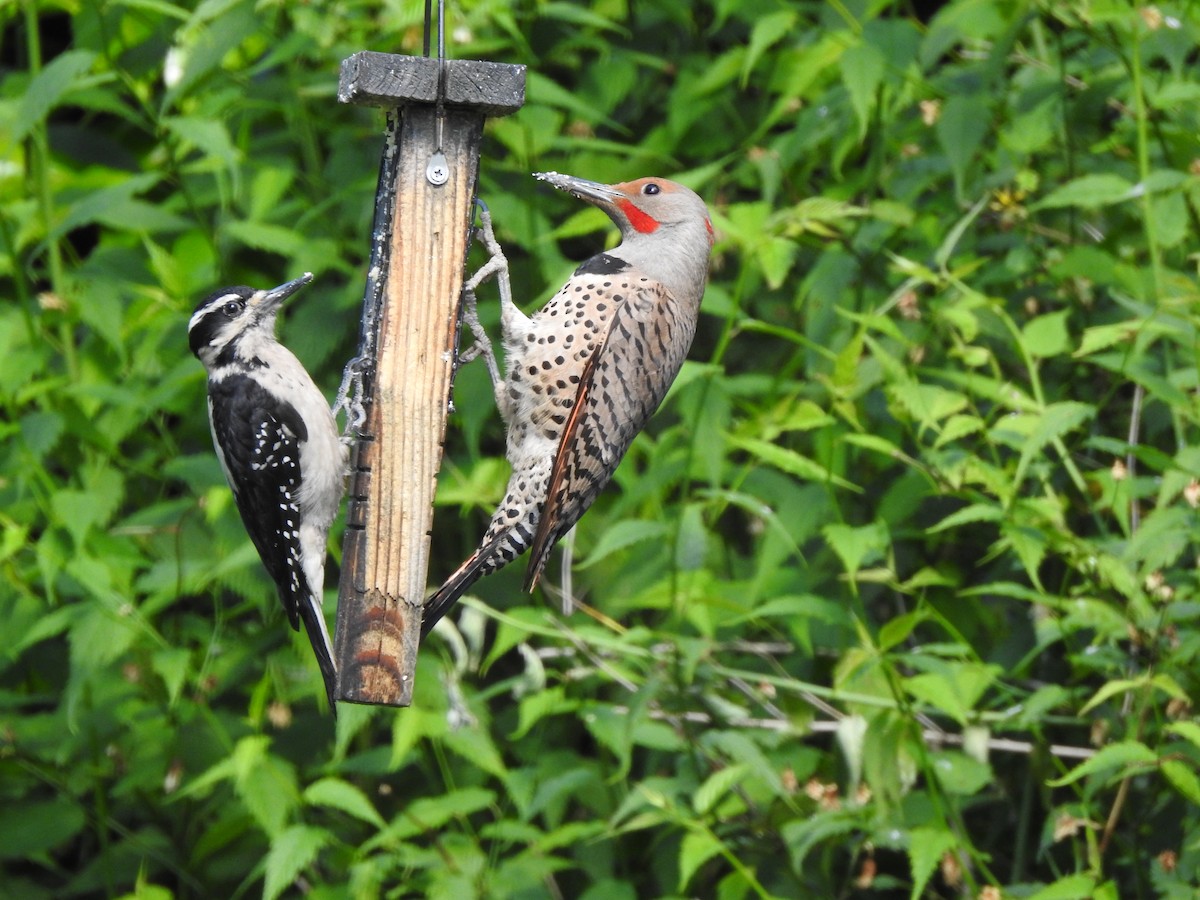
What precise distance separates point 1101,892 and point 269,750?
7.00 ft

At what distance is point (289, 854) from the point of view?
12.1 ft

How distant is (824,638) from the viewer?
167 inches

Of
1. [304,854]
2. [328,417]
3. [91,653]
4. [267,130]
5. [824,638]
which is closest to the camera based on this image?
[328,417]

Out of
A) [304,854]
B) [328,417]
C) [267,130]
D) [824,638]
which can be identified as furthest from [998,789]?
[267,130]

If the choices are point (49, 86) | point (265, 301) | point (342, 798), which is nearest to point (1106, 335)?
point (265, 301)

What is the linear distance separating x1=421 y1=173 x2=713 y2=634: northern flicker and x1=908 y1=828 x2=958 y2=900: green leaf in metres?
1.22

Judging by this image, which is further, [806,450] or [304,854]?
[806,450]

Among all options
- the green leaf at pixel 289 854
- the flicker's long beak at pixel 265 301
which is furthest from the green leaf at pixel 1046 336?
the green leaf at pixel 289 854

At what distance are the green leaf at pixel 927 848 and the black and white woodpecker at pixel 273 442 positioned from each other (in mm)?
1392

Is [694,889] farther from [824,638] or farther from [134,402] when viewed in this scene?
[134,402]

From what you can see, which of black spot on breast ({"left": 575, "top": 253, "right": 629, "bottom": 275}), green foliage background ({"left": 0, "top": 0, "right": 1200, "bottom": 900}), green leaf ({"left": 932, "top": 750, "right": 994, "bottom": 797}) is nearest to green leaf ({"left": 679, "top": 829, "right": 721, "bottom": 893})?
green foliage background ({"left": 0, "top": 0, "right": 1200, "bottom": 900})

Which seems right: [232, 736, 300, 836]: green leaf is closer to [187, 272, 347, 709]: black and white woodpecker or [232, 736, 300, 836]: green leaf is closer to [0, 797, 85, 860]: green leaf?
[0, 797, 85, 860]: green leaf

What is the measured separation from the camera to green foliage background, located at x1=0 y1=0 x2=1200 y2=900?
12.0 ft

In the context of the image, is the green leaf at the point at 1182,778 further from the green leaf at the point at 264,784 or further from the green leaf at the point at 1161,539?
the green leaf at the point at 264,784
